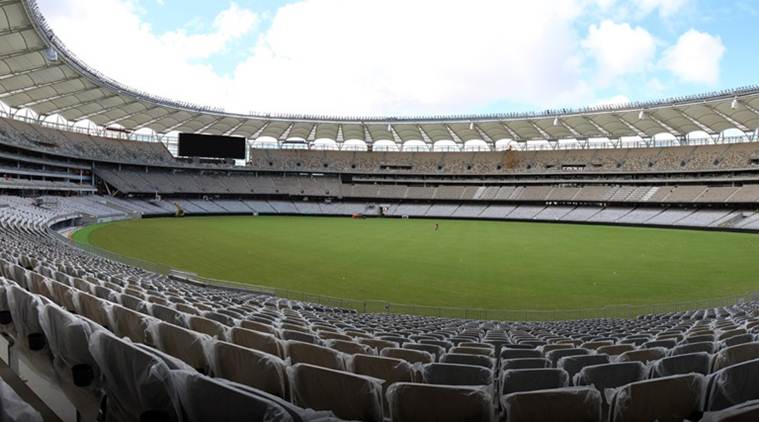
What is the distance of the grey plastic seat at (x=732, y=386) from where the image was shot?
12.0 feet

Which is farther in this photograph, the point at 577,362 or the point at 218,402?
the point at 577,362

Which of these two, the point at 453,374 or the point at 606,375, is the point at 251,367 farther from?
the point at 606,375

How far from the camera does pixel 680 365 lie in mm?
4867

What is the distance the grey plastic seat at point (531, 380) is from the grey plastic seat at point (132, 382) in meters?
2.97

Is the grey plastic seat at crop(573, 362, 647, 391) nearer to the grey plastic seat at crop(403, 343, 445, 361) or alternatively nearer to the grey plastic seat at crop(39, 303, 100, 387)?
the grey plastic seat at crop(403, 343, 445, 361)

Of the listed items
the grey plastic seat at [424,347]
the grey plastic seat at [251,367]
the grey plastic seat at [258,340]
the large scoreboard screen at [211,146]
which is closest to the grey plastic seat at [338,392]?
the grey plastic seat at [251,367]

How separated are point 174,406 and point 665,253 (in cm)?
3758

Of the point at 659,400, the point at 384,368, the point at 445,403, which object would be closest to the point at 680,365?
the point at 659,400

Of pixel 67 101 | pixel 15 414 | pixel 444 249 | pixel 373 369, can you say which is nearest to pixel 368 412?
pixel 373 369

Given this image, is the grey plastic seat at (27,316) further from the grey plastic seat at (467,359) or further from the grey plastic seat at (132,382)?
the grey plastic seat at (467,359)

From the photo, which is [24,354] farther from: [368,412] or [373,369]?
[368,412]

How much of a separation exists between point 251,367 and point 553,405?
2265 mm

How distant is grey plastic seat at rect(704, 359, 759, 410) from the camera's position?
3.66 metres

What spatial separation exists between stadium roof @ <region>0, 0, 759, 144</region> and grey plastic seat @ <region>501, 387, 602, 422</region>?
37.7 metres
